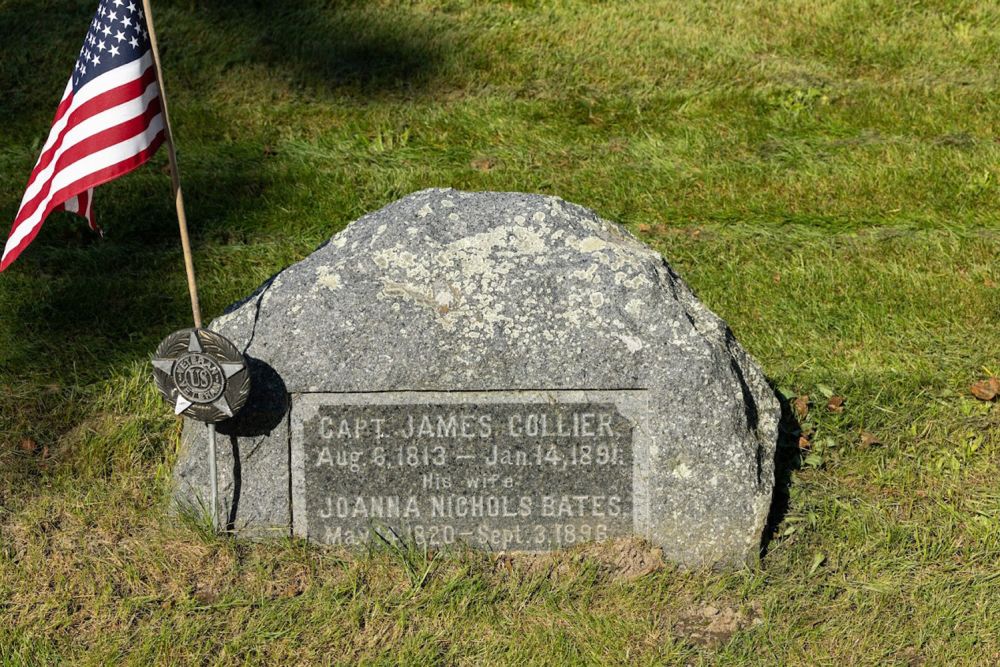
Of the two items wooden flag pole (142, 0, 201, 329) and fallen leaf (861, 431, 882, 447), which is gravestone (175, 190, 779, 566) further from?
fallen leaf (861, 431, 882, 447)

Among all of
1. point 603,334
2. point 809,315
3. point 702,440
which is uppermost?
point 603,334

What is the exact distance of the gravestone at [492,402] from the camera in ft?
12.3

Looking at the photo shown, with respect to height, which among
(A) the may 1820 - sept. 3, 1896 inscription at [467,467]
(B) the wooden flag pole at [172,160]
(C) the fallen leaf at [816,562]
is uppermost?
(B) the wooden flag pole at [172,160]

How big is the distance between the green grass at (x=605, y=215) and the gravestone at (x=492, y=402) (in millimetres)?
171

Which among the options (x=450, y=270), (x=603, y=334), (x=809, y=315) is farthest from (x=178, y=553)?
(x=809, y=315)

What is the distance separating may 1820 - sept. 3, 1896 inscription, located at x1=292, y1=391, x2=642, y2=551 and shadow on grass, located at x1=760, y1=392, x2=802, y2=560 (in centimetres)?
57

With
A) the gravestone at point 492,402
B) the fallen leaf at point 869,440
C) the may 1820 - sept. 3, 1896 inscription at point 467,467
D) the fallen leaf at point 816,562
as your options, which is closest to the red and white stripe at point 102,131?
the gravestone at point 492,402

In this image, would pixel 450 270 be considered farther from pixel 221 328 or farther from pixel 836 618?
pixel 836 618

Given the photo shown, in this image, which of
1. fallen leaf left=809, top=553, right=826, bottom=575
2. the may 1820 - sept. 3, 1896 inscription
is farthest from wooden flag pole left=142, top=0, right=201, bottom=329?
fallen leaf left=809, top=553, right=826, bottom=575

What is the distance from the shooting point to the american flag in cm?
352

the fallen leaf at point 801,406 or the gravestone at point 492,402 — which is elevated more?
the gravestone at point 492,402

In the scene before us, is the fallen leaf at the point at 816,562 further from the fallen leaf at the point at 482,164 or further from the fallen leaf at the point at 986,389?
the fallen leaf at the point at 482,164

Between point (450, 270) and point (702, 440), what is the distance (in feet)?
3.38

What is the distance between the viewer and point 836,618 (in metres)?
3.80
